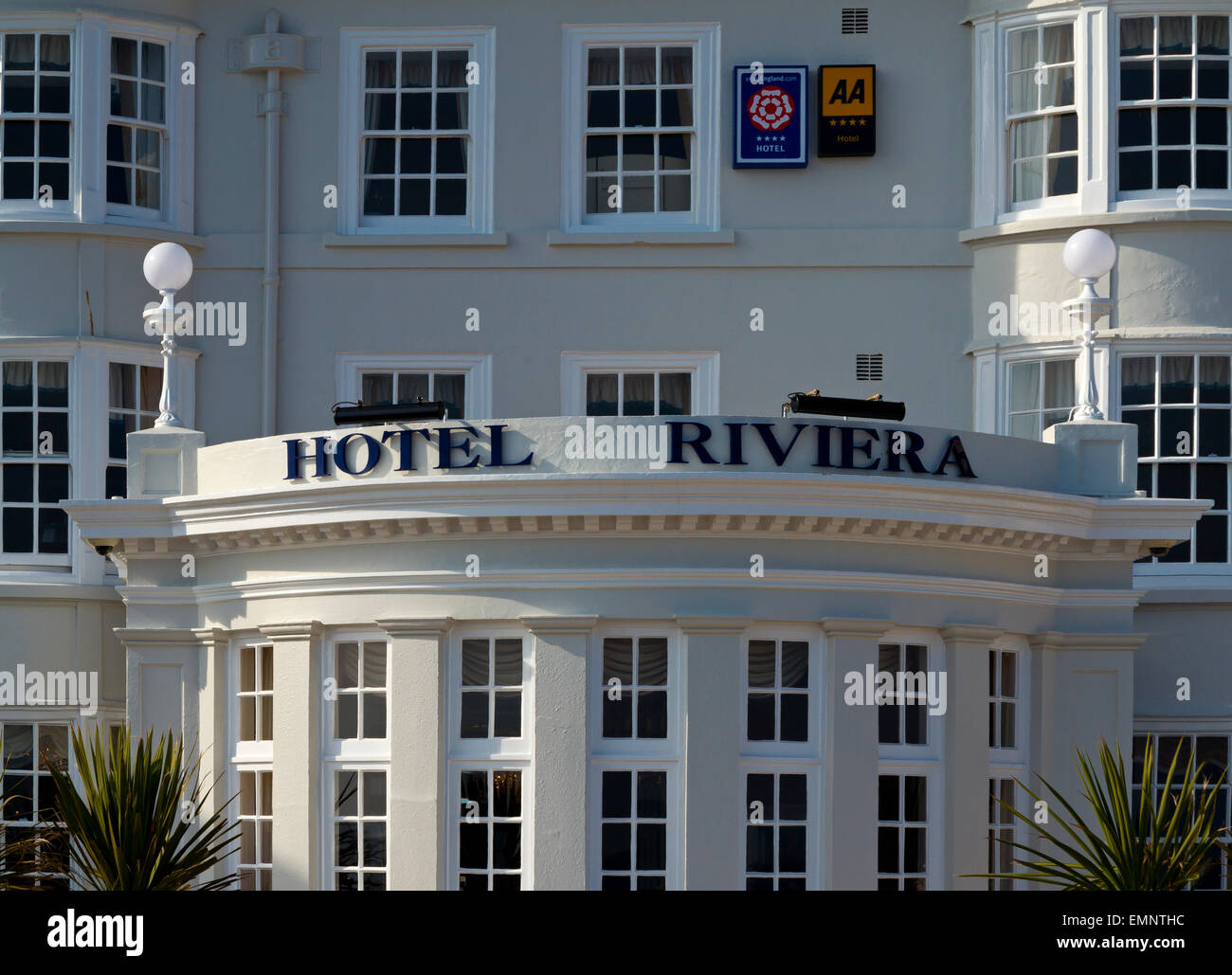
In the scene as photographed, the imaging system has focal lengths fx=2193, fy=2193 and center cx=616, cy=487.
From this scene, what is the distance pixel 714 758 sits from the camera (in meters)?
17.6

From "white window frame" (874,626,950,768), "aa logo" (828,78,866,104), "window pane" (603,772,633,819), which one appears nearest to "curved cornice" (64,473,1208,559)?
"white window frame" (874,626,950,768)

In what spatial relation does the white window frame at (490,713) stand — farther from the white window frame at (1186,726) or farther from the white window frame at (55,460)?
the white window frame at (1186,726)

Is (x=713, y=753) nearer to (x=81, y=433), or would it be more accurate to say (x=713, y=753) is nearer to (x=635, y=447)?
(x=635, y=447)

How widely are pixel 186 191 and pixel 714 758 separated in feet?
29.6

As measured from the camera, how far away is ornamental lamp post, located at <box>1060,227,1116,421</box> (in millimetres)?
18953

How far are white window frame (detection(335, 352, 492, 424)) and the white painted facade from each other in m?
0.04

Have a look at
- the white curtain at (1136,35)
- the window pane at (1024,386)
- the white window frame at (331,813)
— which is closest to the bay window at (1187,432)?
the window pane at (1024,386)

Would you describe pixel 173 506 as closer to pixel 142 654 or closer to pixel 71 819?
pixel 142 654

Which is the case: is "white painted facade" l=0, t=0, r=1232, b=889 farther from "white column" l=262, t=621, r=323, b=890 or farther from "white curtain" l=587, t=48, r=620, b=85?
"white curtain" l=587, t=48, r=620, b=85

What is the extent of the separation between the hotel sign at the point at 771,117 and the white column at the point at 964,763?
616 cm

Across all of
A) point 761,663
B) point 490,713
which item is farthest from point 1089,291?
point 490,713

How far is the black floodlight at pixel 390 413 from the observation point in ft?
61.8

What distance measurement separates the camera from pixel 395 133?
74.1 ft

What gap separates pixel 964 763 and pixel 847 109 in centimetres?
734
